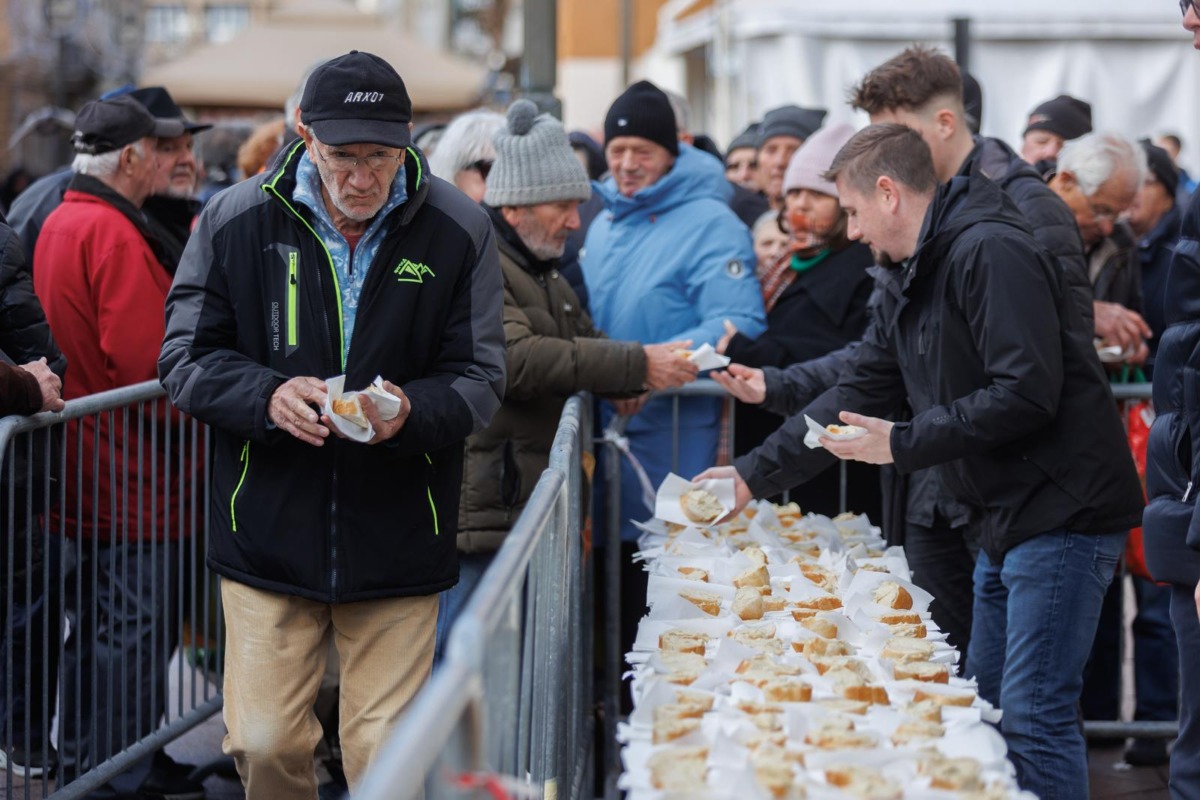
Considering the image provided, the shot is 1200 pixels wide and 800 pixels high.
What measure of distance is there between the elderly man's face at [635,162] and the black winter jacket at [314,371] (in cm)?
200

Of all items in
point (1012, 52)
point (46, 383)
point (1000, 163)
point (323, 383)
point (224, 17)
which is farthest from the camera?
point (224, 17)

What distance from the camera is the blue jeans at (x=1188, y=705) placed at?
3.62 metres

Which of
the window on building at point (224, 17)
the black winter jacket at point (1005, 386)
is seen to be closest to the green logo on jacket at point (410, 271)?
the black winter jacket at point (1005, 386)

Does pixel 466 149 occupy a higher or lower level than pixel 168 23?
lower

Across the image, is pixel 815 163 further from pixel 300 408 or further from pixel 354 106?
pixel 300 408

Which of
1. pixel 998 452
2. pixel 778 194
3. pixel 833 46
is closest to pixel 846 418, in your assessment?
pixel 998 452

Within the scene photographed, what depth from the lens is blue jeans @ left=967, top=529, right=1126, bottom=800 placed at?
4.10m

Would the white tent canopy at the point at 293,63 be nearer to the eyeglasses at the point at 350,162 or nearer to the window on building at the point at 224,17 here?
the eyeglasses at the point at 350,162

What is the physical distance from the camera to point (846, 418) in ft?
13.8

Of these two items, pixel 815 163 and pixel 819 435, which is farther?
pixel 815 163

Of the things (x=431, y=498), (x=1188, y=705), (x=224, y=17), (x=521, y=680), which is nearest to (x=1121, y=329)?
(x=1188, y=705)

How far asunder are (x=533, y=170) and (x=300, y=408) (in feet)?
5.46

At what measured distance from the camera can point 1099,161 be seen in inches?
239

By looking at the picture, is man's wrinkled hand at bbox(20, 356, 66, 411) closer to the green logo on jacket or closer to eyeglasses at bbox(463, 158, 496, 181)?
the green logo on jacket
